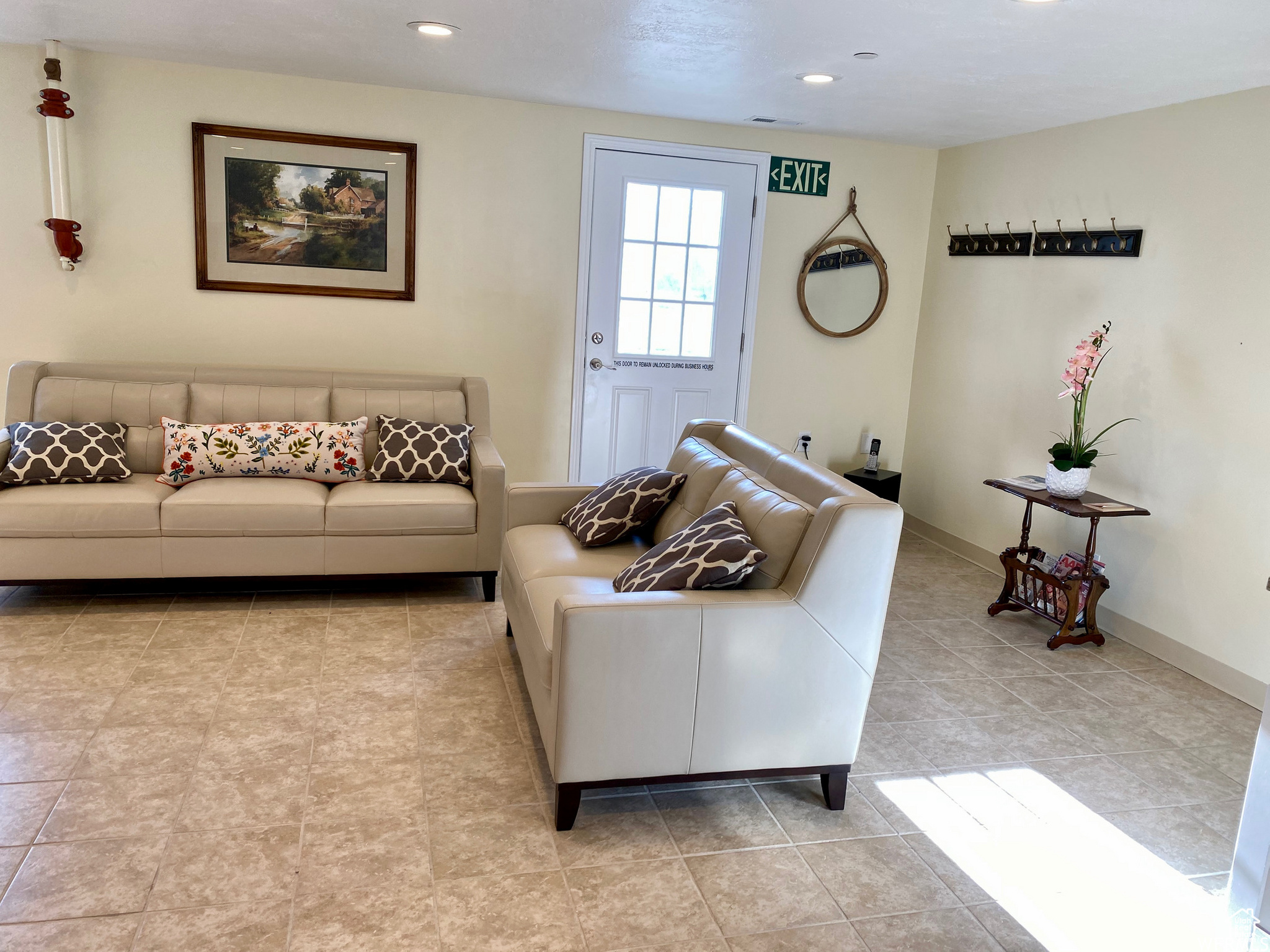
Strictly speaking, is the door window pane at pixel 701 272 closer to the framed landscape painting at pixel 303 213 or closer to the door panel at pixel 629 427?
the door panel at pixel 629 427

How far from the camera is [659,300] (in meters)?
5.20

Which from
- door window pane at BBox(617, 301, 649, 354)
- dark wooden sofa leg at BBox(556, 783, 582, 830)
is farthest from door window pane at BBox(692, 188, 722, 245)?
dark wooden sofa leg at BBox(556, 783, 582, 830)

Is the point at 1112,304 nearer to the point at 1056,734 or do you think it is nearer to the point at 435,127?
the point at 1056,734

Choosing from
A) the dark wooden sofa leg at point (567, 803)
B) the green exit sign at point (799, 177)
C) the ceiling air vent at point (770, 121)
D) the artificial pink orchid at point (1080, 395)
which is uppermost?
the ceiling air vent at point (770, 121)

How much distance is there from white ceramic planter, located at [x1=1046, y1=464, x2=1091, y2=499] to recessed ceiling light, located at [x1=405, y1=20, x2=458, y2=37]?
3.03 meters

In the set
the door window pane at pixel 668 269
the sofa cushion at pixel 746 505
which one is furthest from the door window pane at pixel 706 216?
the sofa cushion at pixel 746 505

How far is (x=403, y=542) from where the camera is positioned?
3.89 metres

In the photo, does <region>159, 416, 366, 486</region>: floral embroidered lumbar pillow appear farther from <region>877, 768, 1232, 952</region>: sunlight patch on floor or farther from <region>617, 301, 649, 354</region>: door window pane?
<region>877, 768, 1232, 952</region>: sunlight patch on floor

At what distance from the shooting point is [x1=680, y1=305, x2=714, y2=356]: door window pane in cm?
525

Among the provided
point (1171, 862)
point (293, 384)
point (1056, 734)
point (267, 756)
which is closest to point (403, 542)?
point (293, 384)

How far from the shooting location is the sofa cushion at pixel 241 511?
12.0 ft

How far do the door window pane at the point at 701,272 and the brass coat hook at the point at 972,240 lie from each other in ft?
4.62

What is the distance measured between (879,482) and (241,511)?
11.3 ft

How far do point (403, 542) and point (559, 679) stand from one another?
181 centimetres
